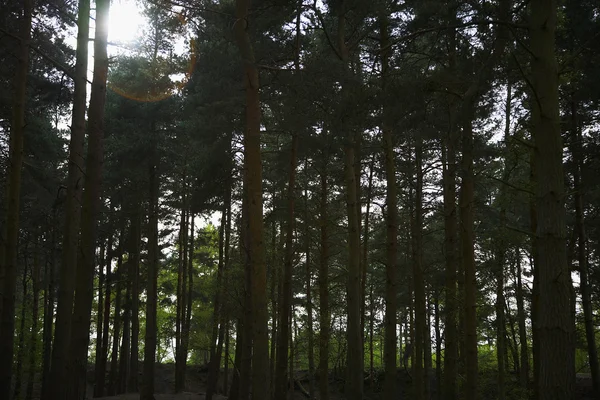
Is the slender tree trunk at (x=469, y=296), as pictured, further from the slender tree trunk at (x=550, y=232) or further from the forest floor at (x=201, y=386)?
the forest floor at (x=201, y=386)

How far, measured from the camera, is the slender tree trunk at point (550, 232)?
507cm

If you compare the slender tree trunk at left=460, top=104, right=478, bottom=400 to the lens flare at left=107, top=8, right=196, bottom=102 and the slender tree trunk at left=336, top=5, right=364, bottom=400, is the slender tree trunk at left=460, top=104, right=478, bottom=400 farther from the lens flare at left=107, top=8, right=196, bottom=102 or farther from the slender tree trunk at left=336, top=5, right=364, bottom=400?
the lens flare at left=107, top=8, right=196, bottom=102

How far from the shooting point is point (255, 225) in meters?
8.58

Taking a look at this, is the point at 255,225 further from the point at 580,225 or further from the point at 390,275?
the point at 580,225

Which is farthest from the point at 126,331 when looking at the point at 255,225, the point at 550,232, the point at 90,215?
the point at 550,232

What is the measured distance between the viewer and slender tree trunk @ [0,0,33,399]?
34.2 feet

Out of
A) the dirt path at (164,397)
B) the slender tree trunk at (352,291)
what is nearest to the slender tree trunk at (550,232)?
the slender tree trunk at (352,291)

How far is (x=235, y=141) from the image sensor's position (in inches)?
647


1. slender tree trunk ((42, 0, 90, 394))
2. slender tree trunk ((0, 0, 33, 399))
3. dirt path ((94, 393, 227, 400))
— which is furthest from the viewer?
dirt path ((94, 393, 227, 400))

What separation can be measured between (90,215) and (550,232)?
22.5 ft

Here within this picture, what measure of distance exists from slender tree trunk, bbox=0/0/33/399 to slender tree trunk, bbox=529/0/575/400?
9978 mm

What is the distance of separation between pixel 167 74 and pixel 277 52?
667 centimetres

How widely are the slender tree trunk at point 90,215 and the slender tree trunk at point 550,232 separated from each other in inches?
260

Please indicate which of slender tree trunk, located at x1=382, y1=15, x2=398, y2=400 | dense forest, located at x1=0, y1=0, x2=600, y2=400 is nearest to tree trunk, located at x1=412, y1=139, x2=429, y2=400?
dense forest, located at x1=0, y1=0, x2=600, y2=400
